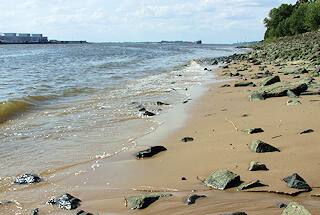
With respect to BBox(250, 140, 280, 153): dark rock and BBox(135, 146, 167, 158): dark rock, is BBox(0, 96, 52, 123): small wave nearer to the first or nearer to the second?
BBox(135, 146, 167, 158): dark rock

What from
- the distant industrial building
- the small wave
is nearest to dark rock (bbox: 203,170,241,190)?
the small wave

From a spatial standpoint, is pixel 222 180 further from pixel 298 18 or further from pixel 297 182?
pixel 298 18

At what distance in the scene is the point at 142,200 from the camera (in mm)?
3018

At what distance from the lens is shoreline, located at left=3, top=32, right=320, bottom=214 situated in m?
2.94

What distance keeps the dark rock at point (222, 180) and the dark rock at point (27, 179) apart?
7.99 feet

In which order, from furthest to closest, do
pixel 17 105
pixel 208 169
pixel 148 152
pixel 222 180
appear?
pixel 17 105, pixel 148 152, pixel 208 169, pixel 222 180

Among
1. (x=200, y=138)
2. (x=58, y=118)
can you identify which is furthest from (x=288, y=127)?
(x=58, y=118)

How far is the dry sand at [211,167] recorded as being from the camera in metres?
2.94

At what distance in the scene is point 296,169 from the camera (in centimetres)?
350

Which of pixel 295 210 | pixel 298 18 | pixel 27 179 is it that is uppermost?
pixel 298 18

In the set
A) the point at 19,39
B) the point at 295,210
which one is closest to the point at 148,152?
the point at 295,210

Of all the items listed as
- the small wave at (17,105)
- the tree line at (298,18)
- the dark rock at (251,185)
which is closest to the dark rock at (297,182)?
the dark rock at (251,185)

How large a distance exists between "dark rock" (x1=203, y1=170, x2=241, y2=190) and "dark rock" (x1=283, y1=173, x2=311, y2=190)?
578mm

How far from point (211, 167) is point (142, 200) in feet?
4.32
